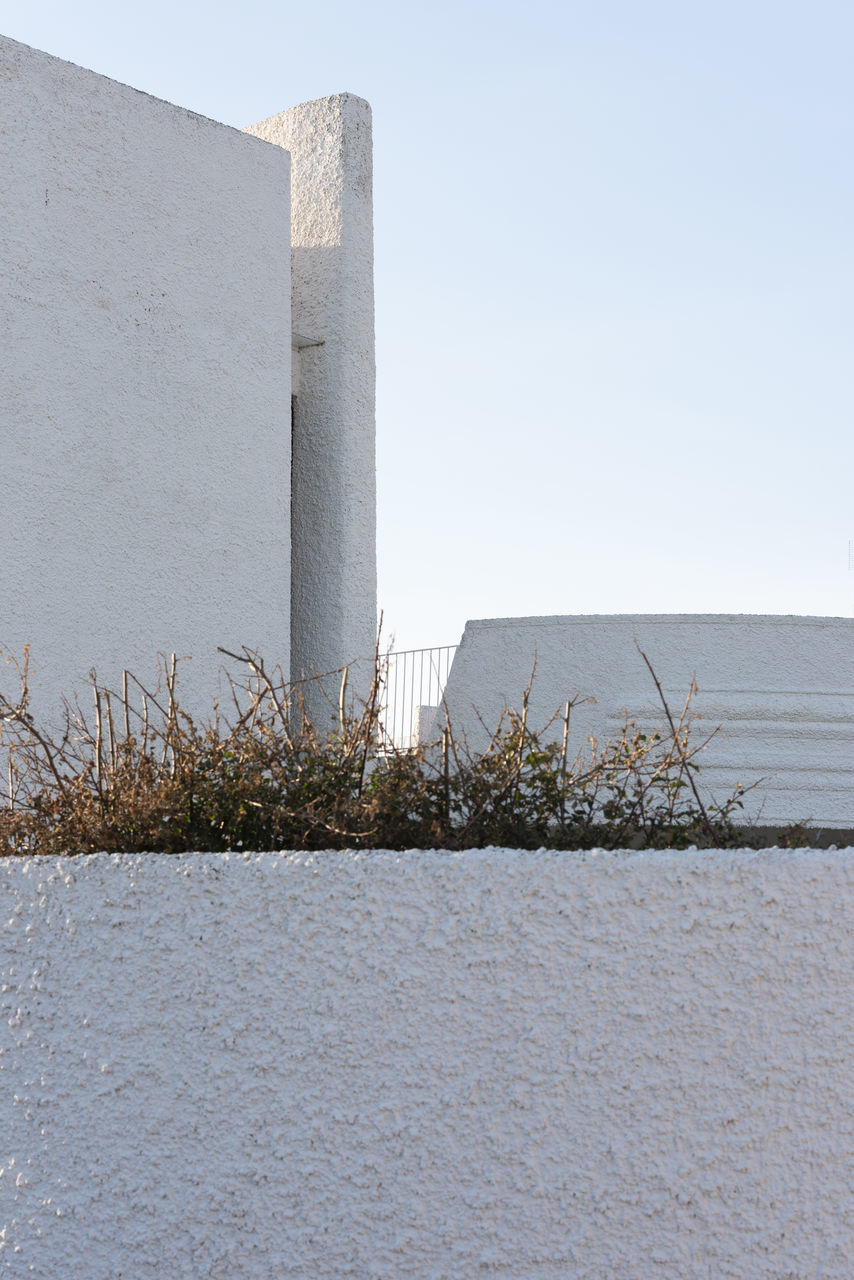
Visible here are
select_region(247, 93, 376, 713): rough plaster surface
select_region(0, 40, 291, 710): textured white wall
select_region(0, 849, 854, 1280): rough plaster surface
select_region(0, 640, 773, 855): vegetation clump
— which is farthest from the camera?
select_region(247, 93, 376, 713): rough plaster surface

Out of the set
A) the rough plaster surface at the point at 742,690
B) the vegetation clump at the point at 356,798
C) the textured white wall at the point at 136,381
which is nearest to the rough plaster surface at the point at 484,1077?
the vegetation clump at the point at 356,798

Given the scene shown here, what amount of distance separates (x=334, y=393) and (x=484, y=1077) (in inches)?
261

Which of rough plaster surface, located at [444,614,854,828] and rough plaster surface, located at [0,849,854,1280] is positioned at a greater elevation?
rough plaster surface, located at [444,614,854,828]

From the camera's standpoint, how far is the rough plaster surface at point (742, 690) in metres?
6.72

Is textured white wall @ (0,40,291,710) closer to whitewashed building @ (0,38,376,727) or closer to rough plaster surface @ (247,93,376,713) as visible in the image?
whitewashed building @ (0,38,376,727)

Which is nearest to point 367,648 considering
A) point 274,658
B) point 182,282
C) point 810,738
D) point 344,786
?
point 274,658

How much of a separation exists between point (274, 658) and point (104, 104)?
353cm

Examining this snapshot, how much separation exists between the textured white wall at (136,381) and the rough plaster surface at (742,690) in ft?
7.15

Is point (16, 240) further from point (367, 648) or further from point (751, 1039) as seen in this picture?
point (751, 1039)

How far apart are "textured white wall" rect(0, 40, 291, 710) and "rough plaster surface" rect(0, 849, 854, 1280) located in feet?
13.9

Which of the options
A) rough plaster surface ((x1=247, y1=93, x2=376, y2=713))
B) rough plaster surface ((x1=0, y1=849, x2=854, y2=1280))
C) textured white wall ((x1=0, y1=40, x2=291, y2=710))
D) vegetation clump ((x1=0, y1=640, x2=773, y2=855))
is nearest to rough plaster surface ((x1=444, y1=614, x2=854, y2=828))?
textured white wall ((x1=0, y1=40, x2=291, y2=710))

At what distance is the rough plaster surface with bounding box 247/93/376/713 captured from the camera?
8.98m

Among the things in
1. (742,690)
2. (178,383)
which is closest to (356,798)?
(742,690)

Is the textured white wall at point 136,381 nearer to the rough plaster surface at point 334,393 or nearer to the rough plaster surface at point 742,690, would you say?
the rough plaster surface at point 334,393
